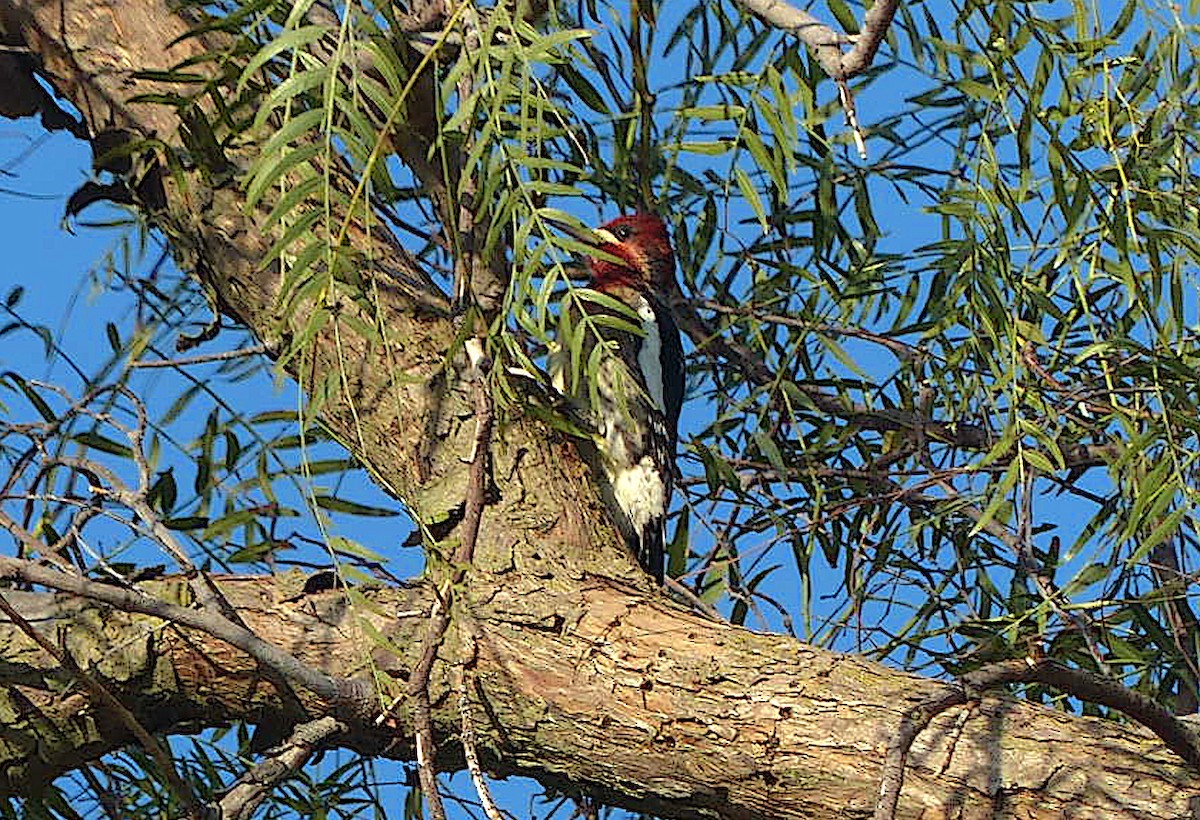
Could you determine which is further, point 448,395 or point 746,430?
point 746,430

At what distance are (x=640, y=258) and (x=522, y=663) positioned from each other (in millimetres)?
918

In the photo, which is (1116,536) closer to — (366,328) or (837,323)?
(837,323)

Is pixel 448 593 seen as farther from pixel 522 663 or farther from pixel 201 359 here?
pixel 201 359

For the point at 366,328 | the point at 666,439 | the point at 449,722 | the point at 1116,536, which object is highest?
the point at 666,439

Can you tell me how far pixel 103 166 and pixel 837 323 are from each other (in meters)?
0.66

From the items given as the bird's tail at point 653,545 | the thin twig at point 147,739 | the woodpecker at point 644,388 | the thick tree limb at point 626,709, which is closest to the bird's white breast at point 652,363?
the woodpecker at point 644,388

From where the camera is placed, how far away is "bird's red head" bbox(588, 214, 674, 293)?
81.6 inches

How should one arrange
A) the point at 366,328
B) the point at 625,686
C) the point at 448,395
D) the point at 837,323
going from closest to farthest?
the point at 366,328
the point at 625,686
the point at 448,395
the point at 837,323

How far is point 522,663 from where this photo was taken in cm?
127

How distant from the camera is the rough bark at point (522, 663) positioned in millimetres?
1172

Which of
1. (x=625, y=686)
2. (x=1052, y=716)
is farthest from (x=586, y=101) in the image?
(x=1052, y=716)

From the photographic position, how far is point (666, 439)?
1.93 m

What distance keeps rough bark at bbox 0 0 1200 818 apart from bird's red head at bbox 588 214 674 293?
0.59m

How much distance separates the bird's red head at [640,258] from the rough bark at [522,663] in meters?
0.59
